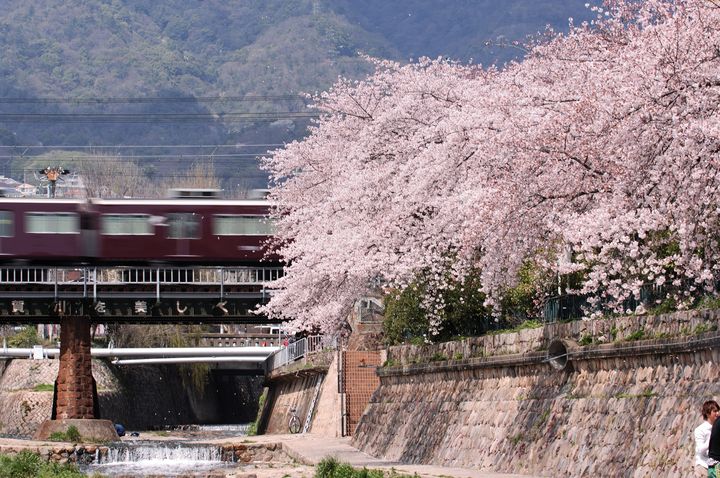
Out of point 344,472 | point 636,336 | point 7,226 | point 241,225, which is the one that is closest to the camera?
point 636,336

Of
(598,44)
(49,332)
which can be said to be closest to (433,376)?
(598,44)

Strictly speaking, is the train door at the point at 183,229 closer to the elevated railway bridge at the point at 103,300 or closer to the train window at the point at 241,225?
the train window at the point at 241,225

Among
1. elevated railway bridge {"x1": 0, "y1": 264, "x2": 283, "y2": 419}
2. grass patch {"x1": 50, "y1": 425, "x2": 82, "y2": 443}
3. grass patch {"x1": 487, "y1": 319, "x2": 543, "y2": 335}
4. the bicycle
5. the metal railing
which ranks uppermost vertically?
the metal railing

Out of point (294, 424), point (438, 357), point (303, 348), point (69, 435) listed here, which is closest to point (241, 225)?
point (303, 348)

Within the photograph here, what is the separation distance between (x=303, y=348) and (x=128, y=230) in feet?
37.3

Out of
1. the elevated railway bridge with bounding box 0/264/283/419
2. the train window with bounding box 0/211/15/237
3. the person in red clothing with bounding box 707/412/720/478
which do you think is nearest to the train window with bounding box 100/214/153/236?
the train window with bounding box 0/211/15/237

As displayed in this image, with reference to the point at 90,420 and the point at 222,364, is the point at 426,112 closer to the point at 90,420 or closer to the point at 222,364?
the point at 90,420

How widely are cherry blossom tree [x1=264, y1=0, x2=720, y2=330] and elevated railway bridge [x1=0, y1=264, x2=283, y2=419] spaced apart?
14476mm

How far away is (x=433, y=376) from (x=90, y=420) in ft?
86.8

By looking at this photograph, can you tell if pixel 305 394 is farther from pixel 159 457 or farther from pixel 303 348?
pixel 159 457

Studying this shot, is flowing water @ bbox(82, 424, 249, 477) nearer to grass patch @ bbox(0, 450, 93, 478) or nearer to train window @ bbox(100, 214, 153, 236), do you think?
train window @ bbox(100, 214, 153, 236)

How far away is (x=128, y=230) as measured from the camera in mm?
49688

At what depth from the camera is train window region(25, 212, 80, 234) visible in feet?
163

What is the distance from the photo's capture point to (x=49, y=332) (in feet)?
396
